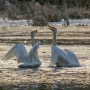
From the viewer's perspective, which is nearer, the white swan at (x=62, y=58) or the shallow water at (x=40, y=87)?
the shallow water at (x=40, y=87)

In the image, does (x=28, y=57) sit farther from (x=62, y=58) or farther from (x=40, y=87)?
(x=40, y=87)

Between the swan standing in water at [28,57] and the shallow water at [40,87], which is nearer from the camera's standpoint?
the shallow water at [40,87]

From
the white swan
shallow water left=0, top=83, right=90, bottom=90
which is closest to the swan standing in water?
the white swan

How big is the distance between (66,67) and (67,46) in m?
6.56

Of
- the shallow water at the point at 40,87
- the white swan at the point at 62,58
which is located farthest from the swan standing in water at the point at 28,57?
the shallow water at the point at 40,87

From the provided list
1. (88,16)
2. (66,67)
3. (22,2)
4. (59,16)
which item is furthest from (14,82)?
(22,2)

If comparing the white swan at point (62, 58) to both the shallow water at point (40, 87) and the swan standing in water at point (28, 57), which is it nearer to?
the swan standing in water at point (28, 57)

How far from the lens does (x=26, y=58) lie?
53.1 ft

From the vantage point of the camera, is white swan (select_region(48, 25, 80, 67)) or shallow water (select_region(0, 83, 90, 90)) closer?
shallow water (select_region(0, 83, 90, 90))

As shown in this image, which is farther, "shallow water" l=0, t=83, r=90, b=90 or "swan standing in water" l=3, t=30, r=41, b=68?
"swan standing in water" l=3, t=30, r=41, b=68

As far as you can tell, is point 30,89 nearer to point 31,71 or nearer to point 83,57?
point 31,71

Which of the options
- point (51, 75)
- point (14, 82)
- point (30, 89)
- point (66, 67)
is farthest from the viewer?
point (66, 67)

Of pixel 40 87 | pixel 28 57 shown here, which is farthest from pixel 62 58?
pixel 40 87

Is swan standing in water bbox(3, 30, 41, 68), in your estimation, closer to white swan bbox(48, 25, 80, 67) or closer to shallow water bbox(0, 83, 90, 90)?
white swan bbox(48, 25, 80, 67)
